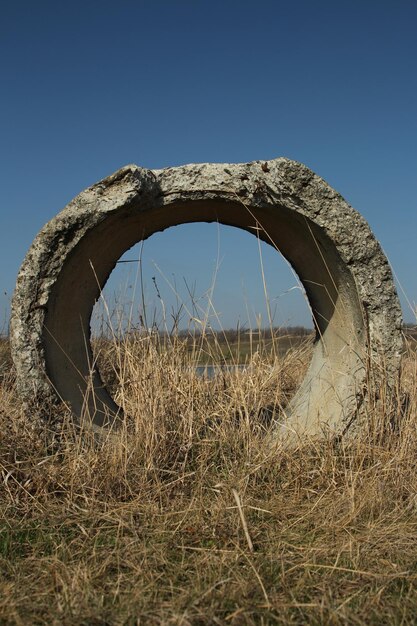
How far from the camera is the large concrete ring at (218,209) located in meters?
3.48

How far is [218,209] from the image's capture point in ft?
12.9

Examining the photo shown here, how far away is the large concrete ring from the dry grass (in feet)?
0.86

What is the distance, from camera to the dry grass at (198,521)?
6.85ft

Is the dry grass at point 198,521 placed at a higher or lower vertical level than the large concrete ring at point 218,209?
lower

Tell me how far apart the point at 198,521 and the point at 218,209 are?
1991 millimetres

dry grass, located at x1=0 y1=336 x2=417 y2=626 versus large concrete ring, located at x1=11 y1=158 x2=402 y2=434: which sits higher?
large concrete ring, located at x1=11 y1=158 x2=402 y2=434

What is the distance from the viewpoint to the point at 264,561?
2.38m

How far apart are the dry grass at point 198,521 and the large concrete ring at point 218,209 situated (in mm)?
Result: 264

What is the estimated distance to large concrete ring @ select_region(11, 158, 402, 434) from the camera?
348 centimetres

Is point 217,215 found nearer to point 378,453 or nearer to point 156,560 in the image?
point 378,453

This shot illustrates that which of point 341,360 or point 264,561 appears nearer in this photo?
point 264,561

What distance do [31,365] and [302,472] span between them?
5.17 ft

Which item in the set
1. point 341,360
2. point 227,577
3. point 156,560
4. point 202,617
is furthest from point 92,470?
point 341,360

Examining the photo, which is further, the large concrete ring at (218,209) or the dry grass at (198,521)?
the large concrete ring at (218,209)
